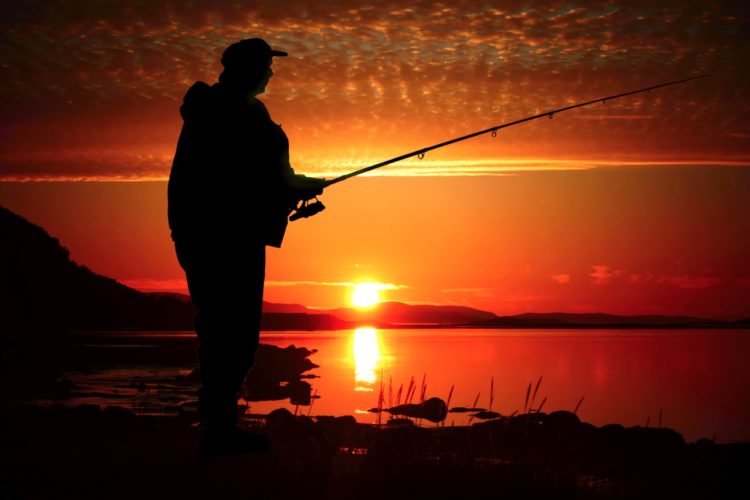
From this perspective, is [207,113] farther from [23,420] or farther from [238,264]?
[23,420]

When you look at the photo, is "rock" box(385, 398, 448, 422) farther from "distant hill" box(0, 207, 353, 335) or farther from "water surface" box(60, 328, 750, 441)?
"distant hill" box(0, 207, 353, 335)

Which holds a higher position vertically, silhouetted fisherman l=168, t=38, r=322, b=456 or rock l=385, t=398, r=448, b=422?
silhouetted fisherman l=168, t=38, r=322, b=456

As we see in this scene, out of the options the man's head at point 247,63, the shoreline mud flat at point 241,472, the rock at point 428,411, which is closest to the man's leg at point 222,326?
the shoreline mud flat at point 241,472

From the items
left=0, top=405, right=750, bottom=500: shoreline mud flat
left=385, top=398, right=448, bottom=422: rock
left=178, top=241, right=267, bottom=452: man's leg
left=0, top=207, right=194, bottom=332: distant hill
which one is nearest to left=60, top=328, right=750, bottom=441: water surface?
left=385, top=398, right=448, bottom=422: rock

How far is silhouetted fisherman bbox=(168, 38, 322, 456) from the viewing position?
6.84 metres

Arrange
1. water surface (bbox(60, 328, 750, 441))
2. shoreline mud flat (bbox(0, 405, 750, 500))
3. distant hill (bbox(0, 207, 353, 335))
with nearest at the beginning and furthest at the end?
shoreline mud flat (bbox(0, 405, 750, 500)) < water surface (bbox(60, 328, 750, 441)) < distant hill (bbox(0, 207, 353, 335))

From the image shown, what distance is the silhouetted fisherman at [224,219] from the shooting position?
6840 millimetres

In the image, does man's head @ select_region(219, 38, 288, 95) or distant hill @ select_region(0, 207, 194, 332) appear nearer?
man's head @ select_region(219, 38, 288, 95)

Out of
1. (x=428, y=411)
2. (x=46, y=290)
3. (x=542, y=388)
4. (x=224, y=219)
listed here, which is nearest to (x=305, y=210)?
(x=224, y=219)

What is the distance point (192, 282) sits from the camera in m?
6.93

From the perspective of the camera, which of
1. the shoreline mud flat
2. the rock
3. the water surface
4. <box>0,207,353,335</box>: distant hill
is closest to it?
the shoreline mud flat

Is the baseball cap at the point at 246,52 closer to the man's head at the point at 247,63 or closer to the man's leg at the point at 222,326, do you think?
the man's head at the point at 247,63

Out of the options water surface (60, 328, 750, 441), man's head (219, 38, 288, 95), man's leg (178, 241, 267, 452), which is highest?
man's head (219, 38, 288, 95)

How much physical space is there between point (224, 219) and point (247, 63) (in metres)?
1.42
